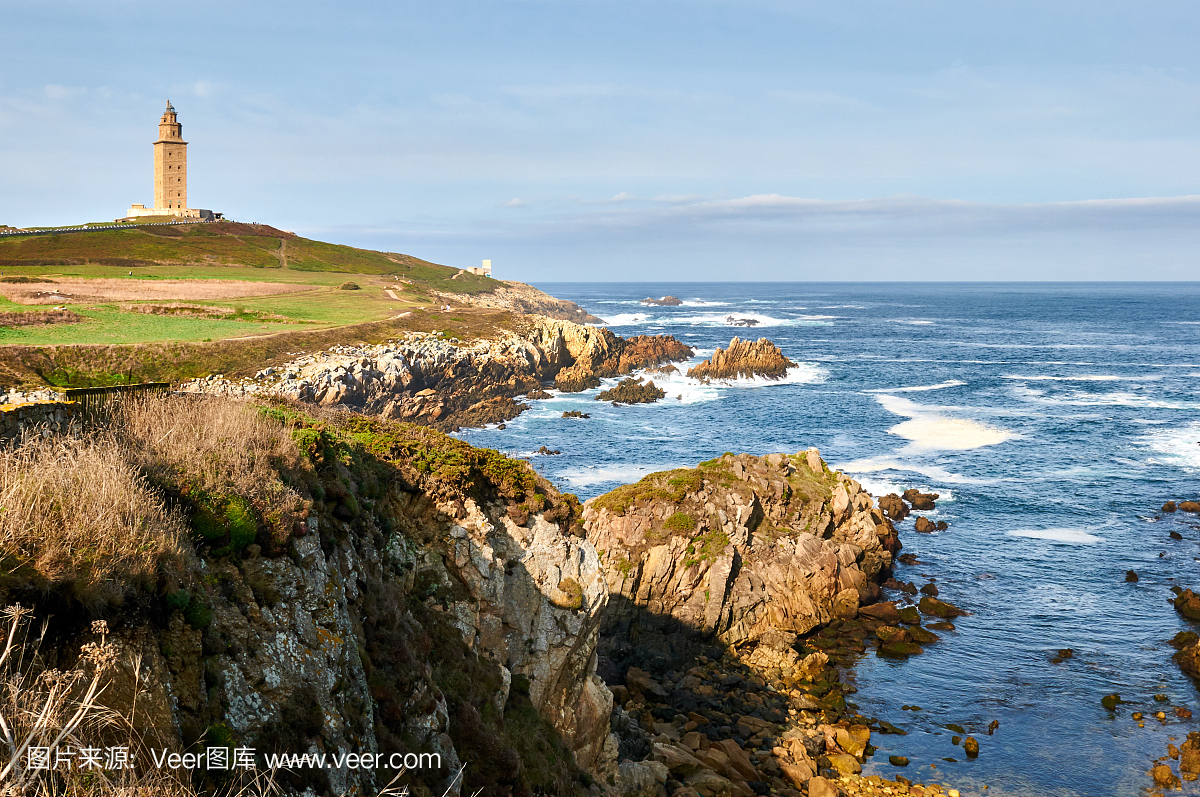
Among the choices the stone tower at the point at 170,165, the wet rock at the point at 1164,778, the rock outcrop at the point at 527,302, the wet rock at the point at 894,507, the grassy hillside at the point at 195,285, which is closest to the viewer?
the wet rock at the point at 1164,778

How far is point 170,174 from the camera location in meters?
123

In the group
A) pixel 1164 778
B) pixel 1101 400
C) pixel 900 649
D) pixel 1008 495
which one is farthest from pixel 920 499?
pixel 1101 400

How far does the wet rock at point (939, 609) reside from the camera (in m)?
29.9

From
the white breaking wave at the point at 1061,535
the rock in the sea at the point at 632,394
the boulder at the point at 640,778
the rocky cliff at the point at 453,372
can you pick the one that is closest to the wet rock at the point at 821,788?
the boulder at the point at 640,778

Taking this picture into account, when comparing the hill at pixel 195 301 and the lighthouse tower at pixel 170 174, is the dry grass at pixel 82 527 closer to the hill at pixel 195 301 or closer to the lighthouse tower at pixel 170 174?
the hill at pixel 195 301

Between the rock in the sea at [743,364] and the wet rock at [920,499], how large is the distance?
125 ft

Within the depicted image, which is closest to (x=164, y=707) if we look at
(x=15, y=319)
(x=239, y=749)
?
(x=239, y=749)

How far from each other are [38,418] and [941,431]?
5815cm

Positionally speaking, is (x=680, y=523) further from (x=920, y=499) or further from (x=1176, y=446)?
(x=1176, y=446)

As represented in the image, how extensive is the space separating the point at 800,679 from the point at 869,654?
3309mm

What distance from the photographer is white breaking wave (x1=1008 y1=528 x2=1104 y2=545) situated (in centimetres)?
3700

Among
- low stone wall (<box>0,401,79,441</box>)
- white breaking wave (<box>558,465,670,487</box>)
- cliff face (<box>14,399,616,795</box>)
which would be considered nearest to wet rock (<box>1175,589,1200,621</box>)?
white breaking wave (<box>558,465,670,487</box>)

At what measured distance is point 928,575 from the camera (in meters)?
33.6

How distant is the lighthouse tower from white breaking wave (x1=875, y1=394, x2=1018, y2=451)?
107 m
